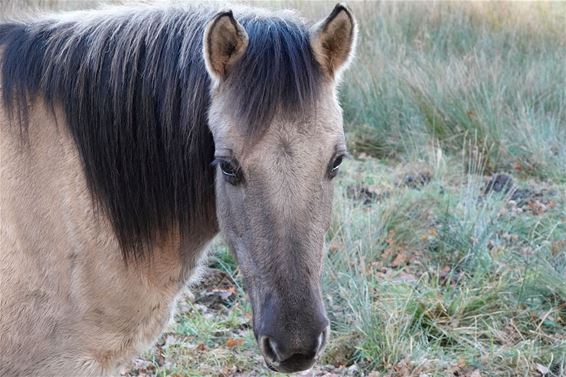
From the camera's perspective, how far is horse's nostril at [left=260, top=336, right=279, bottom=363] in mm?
2426

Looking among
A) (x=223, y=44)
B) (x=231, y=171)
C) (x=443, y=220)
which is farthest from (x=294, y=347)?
(x=443, y=220)

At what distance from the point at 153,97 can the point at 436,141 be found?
17.7 feet

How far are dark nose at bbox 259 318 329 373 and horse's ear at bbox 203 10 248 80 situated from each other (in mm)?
930

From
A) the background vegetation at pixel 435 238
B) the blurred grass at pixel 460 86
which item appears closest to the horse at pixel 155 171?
the background vegetation at pixel 435 238

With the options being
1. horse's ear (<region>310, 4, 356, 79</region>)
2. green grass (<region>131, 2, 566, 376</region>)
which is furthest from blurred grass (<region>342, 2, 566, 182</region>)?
horse's ear (<region>310, 4, 356, 79</region>)

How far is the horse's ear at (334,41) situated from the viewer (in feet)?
8.68

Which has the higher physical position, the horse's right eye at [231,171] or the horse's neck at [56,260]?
the horse's right eye at [231,171]

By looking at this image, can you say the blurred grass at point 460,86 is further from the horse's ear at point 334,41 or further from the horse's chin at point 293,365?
the horse's chin at point 293,365

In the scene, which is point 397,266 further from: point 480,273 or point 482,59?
point 482,59

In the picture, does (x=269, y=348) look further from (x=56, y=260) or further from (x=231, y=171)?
(x=56, y=260)

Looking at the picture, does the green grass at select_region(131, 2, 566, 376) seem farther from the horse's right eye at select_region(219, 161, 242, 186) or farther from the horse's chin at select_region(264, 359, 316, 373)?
the horse's right eye at select_region(219, 161, 242, 186)

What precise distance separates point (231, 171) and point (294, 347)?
0.63 meters

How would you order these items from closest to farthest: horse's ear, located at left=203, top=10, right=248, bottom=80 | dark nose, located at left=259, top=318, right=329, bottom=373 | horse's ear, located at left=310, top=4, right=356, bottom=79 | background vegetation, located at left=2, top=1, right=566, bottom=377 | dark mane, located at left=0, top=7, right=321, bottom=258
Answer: dark nose, located at left=259, top=318, right=329, bottom=373 → horse's ear, located at left=203, top=10, right=248, bottom=80 → horse's ear, located at left=310, top=4, right=356, bottom=79 → dark mane, located at left=0, top=7, right=321, bottom=258 → background vegetation, located at left=2, top=1, right=566, bottom=377

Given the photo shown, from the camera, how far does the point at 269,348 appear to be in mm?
2451
